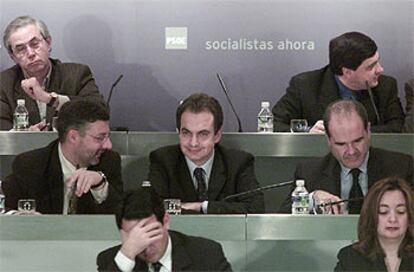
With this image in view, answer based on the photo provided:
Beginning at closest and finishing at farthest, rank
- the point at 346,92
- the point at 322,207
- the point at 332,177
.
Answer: the point at 322,207, the point at 332,177, the point at 346,92

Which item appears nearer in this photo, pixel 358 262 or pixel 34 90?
pixel 358 262

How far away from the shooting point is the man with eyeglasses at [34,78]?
372 cm

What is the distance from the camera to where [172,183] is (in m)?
3.34

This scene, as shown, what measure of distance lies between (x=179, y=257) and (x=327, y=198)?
20.9 inches

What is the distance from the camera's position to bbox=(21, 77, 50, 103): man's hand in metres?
3.67

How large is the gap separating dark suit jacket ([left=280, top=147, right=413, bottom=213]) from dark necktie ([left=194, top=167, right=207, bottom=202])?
0.76 ft

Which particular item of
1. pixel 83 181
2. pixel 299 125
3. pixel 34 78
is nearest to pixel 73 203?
pixel 83 181

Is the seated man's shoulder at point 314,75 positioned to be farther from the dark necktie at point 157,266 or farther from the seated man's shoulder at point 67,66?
the dark necktie at point 157,266

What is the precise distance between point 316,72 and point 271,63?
1.56ft

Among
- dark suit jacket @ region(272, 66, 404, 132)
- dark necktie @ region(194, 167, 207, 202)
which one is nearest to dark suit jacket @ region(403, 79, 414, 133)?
dark suit jacket @ region(272, 66, 404, 132)

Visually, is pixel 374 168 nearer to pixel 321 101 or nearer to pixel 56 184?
pixel 321 101

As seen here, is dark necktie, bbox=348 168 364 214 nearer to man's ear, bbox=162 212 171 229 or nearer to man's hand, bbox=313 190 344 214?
man's hand, bbox=313 190 344 214

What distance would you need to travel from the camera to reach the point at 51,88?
3746mm

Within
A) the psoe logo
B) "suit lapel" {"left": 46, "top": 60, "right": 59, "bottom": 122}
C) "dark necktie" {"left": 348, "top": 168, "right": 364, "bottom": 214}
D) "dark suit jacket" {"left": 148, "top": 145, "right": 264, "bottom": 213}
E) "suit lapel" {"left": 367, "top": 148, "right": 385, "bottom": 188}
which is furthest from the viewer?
the psoe logo
